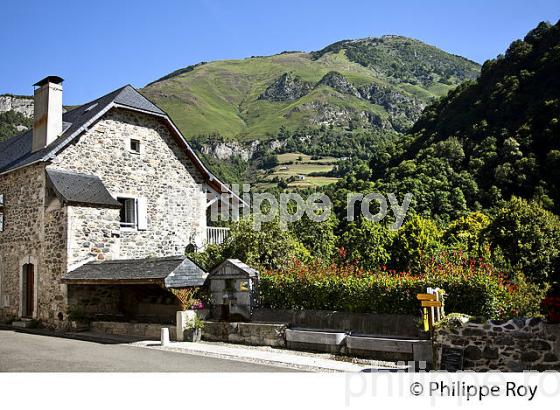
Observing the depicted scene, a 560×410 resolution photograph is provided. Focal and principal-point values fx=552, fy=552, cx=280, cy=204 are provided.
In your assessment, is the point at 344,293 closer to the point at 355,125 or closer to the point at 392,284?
the point at 392,284

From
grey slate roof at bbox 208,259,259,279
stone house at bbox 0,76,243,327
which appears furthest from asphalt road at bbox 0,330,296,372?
grey slate roof at bbox 208,259,259,279

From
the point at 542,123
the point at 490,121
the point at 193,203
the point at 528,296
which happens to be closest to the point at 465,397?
the point at 528,296

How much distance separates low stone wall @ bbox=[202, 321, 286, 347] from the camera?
14.3 meters

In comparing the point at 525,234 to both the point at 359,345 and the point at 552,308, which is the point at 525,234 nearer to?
the point at 359,345

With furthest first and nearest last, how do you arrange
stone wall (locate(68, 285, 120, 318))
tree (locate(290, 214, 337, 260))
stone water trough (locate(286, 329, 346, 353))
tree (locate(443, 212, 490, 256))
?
tree (locate(290, 214, 337, 260)) → tree (locate(443, 212, 490, 256)) → stone wall (locate(68, 285, 120, 318)) → stone water trough (locate(286, 329, 346, 353))

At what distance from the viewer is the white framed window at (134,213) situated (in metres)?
21.4

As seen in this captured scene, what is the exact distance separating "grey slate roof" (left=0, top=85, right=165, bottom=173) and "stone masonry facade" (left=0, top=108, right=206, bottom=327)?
0.35 meters

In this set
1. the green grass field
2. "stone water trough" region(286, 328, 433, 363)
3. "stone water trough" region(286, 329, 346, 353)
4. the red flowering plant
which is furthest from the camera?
the green grass field

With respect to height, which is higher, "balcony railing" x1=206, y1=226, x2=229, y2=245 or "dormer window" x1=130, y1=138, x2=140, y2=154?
"dormer window" x1=130, y1=138, x2=140, y2=154

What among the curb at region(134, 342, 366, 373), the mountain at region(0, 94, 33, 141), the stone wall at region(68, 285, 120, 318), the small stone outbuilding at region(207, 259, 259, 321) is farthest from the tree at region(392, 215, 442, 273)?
the mountain at region(0, 94, 33, 141)

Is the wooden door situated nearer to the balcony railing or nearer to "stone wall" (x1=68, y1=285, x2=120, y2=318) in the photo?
"stone wall" (x1=68, y1=285, x2=120, y2=318)

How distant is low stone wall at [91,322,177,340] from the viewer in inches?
630

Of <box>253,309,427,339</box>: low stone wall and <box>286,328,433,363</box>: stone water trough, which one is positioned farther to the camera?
<box>253,309,427,339</box>: low stone wall

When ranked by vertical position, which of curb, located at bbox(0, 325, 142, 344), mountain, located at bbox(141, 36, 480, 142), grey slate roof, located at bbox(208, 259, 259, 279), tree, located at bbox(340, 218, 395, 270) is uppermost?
mountain, located at bbox(141, 36, 480, 142)
